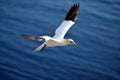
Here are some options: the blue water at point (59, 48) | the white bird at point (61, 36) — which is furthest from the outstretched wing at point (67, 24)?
the blue water at point (59, 48)

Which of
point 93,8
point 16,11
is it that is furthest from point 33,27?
point 93,8

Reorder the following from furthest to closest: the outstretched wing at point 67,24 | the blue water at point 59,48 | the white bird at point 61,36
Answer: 1. the blue water at point 59,48
2. the outstretched wing at point 67,24
3. the white bird at point 61,36

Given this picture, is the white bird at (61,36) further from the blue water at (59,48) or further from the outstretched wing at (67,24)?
the blue water at (59,48)

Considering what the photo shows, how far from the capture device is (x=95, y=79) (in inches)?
484

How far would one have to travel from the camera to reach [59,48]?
1320 cm

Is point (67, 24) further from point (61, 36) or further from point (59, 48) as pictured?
point (59, 48)

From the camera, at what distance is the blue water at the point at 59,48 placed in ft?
40.6

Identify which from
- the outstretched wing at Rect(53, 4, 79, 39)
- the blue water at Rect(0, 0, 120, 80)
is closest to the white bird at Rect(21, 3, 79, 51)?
the outstretched wing at Rect(53, 4, 79, 39)

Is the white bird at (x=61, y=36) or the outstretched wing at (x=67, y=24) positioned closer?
the white bird at (x=61, y=36)

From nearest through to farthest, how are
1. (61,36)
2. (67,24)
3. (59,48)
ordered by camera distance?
(61,36), (67,24), (59,48)

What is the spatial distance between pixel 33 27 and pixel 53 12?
3.16 ft

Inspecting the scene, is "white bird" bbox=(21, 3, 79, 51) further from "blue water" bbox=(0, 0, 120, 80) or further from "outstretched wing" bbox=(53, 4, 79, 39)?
"blue water" bbox=(0, 0, 120, 80)

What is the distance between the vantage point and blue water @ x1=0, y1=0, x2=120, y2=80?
1238 centimetres

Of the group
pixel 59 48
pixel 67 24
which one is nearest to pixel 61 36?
pixel 67 24
